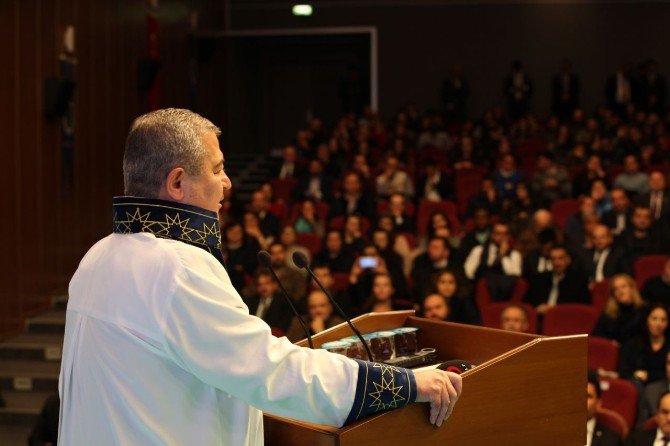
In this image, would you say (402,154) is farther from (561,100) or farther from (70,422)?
(70,422)

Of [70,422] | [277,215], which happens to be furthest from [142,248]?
[277,215]

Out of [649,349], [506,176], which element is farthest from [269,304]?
[506,176]

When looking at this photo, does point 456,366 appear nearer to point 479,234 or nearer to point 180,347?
point 180,347

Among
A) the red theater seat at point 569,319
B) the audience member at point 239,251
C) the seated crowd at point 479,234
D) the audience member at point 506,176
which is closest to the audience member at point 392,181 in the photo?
the seated crowd at point 479,234

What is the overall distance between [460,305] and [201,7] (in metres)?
7.84

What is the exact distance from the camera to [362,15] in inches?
607

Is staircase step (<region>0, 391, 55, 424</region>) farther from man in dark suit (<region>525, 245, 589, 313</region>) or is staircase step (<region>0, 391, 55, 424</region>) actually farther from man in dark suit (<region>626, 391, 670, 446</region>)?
man in dark suit (<region>626, 391, 670, 446</region>)

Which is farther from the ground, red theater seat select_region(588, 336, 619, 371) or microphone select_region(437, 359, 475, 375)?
microphone select_region(437, 359, 475, 375)

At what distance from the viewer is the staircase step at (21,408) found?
6.11 metres

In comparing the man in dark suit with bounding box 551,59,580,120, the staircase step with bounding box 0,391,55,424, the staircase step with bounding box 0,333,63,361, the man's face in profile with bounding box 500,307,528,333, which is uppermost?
the man in dark suit with bounding box 551,59,580,120

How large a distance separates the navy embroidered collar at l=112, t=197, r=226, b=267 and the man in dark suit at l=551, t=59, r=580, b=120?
1345cm

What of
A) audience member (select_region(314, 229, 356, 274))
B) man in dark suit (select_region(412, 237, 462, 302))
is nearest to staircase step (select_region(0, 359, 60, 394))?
audience member (select_region(314, 229, 356, 274))

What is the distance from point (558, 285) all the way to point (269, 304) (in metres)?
2.03

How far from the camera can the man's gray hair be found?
160cm
